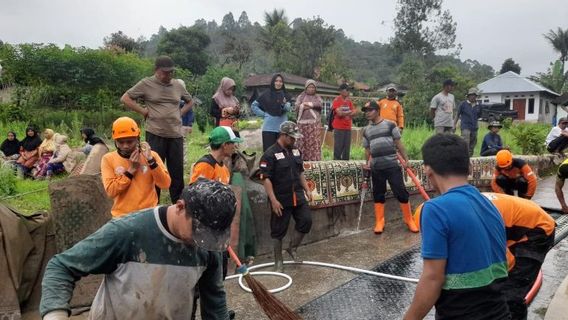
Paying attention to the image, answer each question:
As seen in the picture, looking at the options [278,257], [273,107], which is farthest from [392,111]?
[278,257]

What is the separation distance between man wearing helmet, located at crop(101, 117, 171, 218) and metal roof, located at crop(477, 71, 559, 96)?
37.7m

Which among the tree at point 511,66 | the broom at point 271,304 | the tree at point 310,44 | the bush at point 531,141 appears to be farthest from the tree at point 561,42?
the broom at point 271,304

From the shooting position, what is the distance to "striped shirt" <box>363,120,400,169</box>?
728 cm

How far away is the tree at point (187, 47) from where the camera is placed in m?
30.8

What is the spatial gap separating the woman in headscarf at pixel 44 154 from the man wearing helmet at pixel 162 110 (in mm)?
4698

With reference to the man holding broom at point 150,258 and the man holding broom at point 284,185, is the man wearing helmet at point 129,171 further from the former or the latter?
the man holding broom at point 150,258

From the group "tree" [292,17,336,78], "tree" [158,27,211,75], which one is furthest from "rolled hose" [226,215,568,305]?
"tree" [292,17,336,78]

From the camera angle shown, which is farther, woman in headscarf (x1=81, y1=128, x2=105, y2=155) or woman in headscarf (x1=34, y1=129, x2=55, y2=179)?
woman in headscarf (x1=34, y1=129, x2=55, y2=179)

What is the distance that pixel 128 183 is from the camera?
4.18m

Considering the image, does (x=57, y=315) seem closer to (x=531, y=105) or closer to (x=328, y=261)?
(x=328, y=261)

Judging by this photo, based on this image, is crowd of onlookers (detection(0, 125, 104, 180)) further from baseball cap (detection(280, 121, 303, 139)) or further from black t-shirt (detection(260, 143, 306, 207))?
baseball cap (detection(280, 121, 303, 139))

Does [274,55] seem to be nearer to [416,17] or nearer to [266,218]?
[416,17]

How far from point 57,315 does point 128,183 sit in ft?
8.03

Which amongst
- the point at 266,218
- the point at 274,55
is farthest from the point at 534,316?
the point at 274,55
